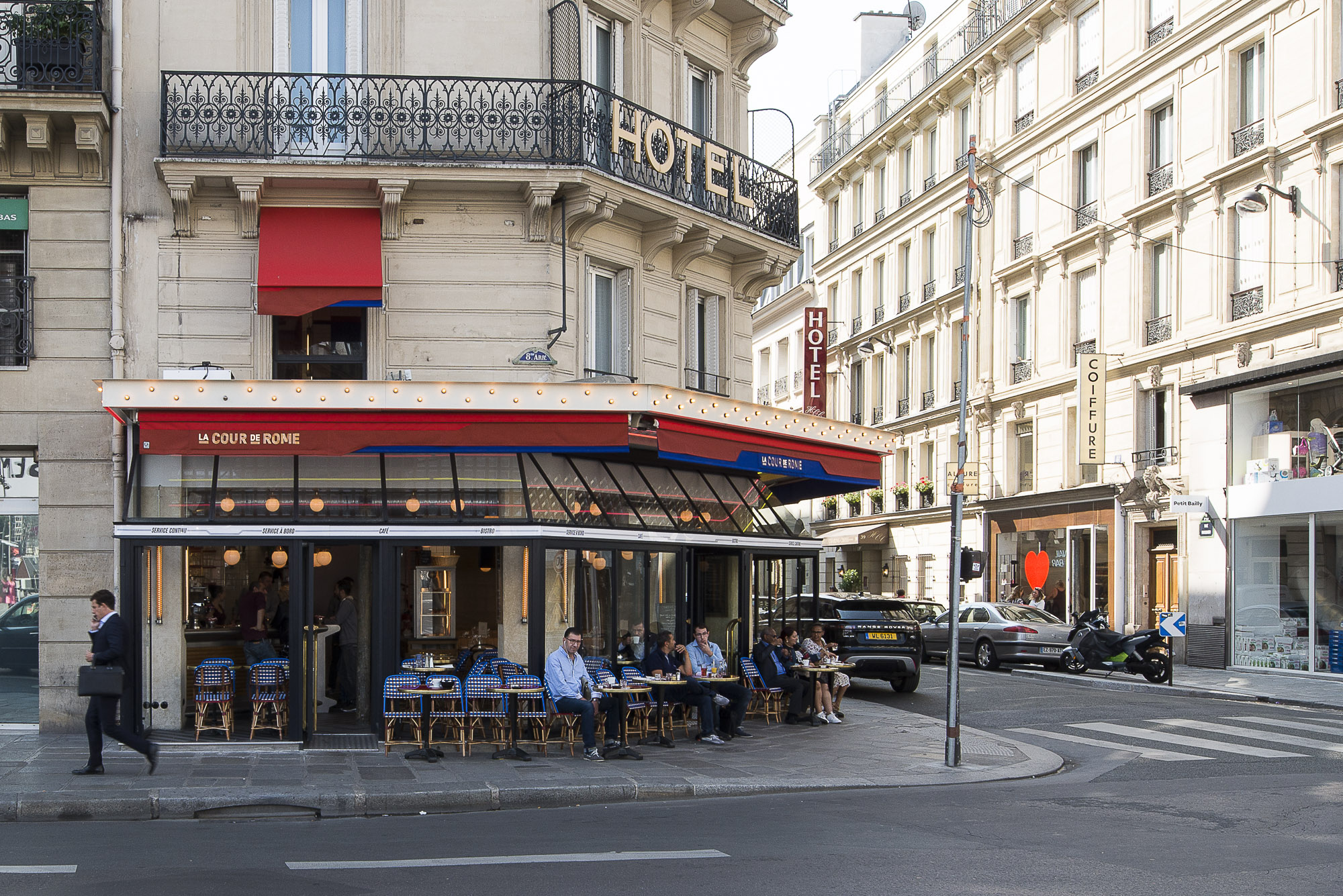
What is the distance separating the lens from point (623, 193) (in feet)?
51.1

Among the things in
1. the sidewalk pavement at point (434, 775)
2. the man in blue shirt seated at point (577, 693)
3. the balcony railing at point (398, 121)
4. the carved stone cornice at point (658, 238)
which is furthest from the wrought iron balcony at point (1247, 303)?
the man in blue shirt seated at point (577, 693)

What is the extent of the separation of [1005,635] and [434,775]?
16958mm

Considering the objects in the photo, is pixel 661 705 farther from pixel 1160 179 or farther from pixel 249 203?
pixel 1160 179

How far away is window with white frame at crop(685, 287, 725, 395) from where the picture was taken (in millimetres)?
18125

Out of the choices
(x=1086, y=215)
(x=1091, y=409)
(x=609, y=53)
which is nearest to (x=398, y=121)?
(x=609, y=53)

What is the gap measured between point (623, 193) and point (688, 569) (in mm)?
4708

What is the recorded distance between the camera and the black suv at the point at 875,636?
70.1ft

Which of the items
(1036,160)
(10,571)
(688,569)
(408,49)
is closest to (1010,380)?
(1036,160)

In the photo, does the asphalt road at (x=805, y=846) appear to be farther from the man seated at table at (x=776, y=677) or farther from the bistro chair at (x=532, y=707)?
the man seated at table at (x=776, y=677)

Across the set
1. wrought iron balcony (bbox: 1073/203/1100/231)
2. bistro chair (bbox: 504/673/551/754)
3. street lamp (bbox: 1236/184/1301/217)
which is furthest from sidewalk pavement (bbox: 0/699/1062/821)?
wrought iron balcony (bbox: 1073/203/1100/231)

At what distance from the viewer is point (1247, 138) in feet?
89.0

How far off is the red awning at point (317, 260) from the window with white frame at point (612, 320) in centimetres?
287

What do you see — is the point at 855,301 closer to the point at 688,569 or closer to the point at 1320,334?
the point at 1320,334

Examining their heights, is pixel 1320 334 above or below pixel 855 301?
below
